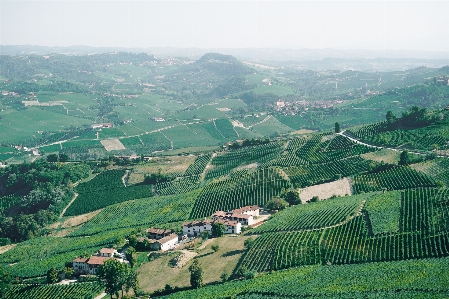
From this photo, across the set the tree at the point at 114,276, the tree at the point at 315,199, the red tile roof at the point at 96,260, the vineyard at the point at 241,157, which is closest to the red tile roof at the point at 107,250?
the red tile roof at the point at 96,260

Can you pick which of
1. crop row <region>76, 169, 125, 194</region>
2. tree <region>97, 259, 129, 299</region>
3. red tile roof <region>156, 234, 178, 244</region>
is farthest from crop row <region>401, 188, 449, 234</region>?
crop row <region>76, 169, 125, 194</region>

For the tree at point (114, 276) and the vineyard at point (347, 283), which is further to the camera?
the tree at point (114, 276)

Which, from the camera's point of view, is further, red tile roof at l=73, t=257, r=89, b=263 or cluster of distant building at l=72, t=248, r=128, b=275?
red tile roof at l=73, t=257, r=89, b=263

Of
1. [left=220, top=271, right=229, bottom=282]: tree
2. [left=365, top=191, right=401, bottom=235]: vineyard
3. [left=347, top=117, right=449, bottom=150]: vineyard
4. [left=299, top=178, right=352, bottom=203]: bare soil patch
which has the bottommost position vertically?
[left=220, top=271, right=229, bottom=282]: tree

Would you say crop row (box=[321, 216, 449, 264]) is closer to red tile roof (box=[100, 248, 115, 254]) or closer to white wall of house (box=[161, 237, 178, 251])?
white wall of house (box=[161, 237, 178, 251])

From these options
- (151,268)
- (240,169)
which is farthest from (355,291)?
(240,169)

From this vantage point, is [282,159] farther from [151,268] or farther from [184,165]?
[151,268]

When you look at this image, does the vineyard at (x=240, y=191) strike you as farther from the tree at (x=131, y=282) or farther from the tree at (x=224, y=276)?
the tree at (x=131, y=282)
